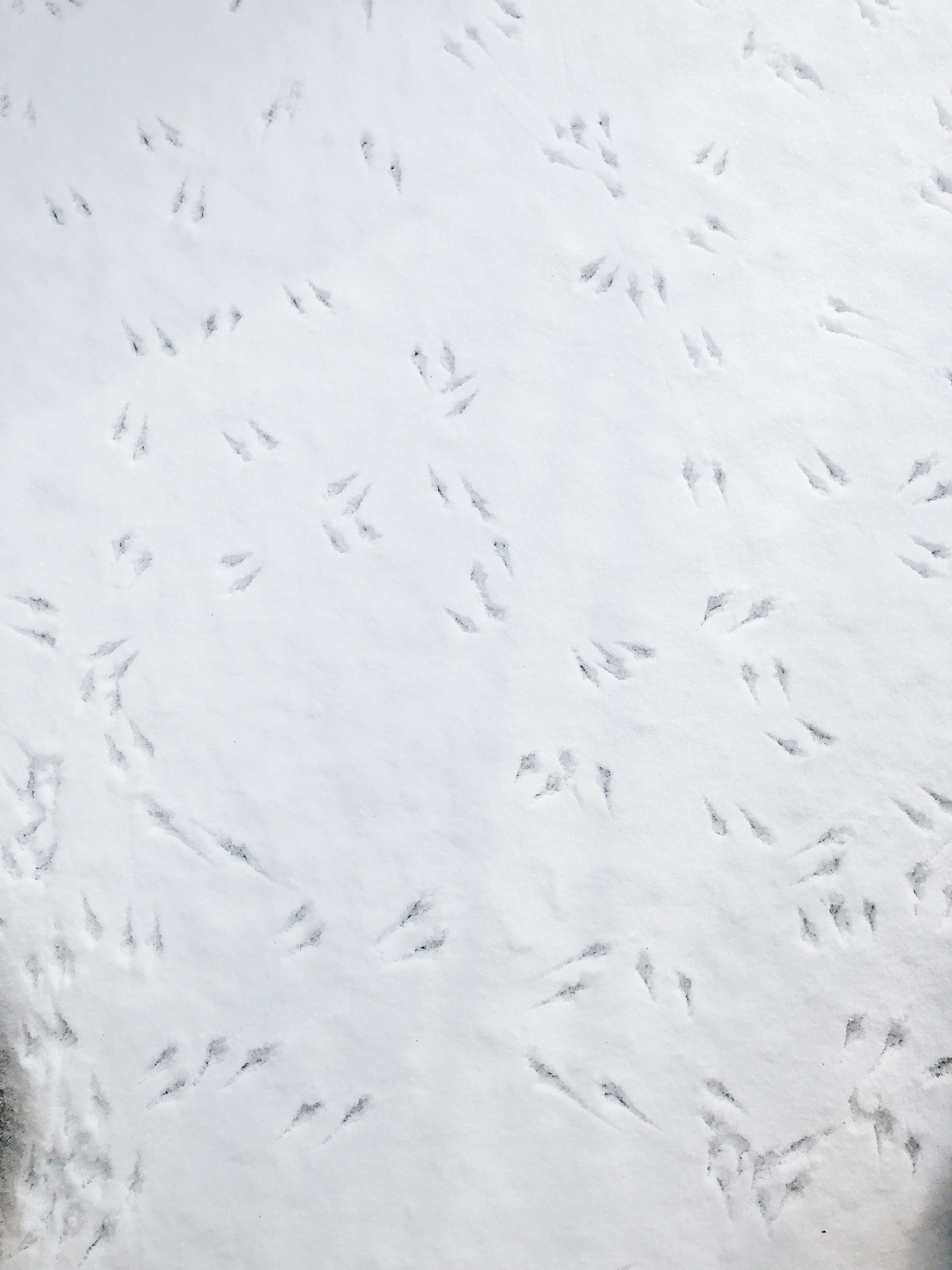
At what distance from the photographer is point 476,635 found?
4.36 feet

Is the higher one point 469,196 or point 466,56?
point 466,56

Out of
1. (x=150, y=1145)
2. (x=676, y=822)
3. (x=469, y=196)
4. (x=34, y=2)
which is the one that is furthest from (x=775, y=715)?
(x=34, y=2)

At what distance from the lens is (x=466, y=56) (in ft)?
4.63

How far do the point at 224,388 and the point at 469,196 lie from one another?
0.44 m

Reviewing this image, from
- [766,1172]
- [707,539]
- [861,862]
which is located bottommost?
[766,1172]

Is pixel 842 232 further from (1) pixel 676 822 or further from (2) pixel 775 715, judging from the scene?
(1) pixel 676 822

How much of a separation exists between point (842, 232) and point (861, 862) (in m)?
0.87

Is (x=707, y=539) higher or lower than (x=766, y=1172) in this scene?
higher

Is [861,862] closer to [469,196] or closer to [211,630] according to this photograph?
[211,630]

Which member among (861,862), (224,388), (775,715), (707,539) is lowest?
(861,862)

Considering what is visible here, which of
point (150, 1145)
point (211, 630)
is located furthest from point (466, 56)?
point (150, 1145)

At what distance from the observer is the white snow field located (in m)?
1.24

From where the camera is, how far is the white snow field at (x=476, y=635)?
1.24m

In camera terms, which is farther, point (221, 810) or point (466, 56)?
point (466, 56)
